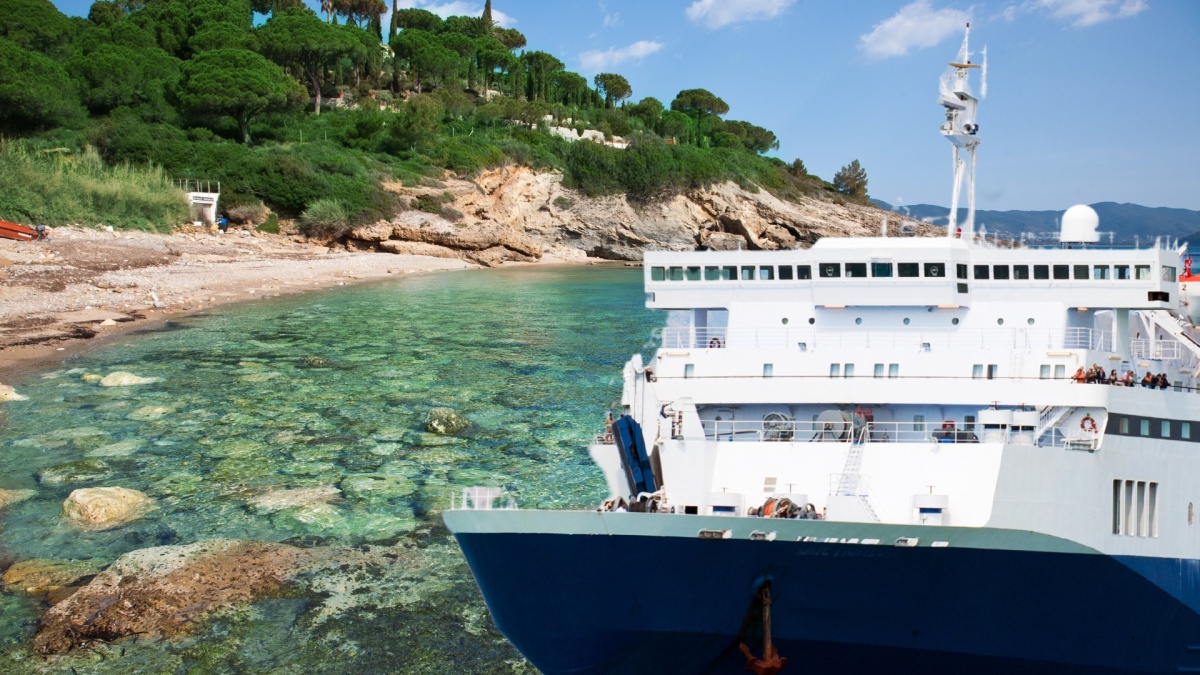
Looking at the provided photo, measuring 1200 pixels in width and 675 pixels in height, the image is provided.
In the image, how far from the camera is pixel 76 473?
789 inches

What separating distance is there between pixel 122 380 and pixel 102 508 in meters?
13.5

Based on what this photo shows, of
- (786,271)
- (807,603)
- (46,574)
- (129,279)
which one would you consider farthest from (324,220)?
(807,603)

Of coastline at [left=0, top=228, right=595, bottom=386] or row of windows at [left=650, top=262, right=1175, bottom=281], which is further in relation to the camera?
coastline at [left=0, top=228, right=595, bottom=386]

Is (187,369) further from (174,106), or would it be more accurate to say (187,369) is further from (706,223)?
(706,223)

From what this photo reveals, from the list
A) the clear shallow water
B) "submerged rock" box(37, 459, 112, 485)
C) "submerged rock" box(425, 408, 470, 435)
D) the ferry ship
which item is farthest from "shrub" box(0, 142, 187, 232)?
the ferry ship

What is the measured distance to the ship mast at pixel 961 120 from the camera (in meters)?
17.1

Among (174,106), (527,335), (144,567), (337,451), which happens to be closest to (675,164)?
(174,106)

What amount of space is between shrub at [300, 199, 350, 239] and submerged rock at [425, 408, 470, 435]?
2148 inches

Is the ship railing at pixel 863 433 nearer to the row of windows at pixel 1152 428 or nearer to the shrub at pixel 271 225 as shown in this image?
the row of windows at pixel 1152 428

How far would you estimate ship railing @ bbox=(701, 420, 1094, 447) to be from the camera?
13703 millimetres

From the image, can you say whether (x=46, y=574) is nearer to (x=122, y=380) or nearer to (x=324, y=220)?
(x=122, y=380)

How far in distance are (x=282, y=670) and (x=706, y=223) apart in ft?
313

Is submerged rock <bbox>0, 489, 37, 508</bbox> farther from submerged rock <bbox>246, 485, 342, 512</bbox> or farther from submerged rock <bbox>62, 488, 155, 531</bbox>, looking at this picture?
submerged rock <bbox>246, 485, 342, 512</bbox>

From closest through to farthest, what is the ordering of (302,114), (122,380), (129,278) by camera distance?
(122,380), (129,278), (302,114)
